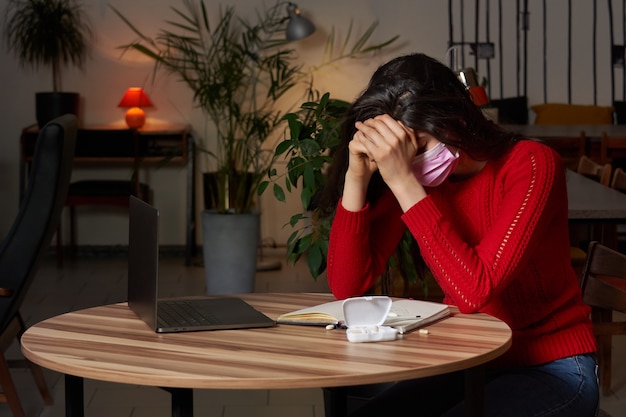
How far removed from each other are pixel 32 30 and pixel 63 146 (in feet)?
13.4

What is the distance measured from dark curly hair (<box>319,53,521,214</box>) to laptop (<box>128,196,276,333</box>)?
17.0 inches

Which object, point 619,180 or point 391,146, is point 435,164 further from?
point 619,180

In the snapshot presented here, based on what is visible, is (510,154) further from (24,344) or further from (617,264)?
(24,344)

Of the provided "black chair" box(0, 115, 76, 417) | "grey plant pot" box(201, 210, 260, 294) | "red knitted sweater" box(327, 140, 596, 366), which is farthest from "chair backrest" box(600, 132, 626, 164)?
"red knitted sweater" box(327, 140, 596, 366)

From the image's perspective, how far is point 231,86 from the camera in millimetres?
6105

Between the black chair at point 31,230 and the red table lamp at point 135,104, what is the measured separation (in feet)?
12.8

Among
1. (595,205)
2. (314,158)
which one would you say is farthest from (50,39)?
(595,205)

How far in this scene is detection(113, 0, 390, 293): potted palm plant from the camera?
577 cm

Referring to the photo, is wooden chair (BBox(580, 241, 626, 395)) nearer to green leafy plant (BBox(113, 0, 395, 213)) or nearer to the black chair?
the black chair

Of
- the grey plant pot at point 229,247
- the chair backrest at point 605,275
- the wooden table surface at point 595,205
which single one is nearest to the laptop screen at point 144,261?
the chair backrest at point 605,275

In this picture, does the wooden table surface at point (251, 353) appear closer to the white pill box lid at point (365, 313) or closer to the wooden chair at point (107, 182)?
the white pill box lid at point (365, 313)

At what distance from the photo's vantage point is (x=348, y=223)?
2021 millimetres

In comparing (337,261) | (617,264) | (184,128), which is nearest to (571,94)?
(184,128)

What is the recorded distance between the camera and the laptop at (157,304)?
1730 millimetres
